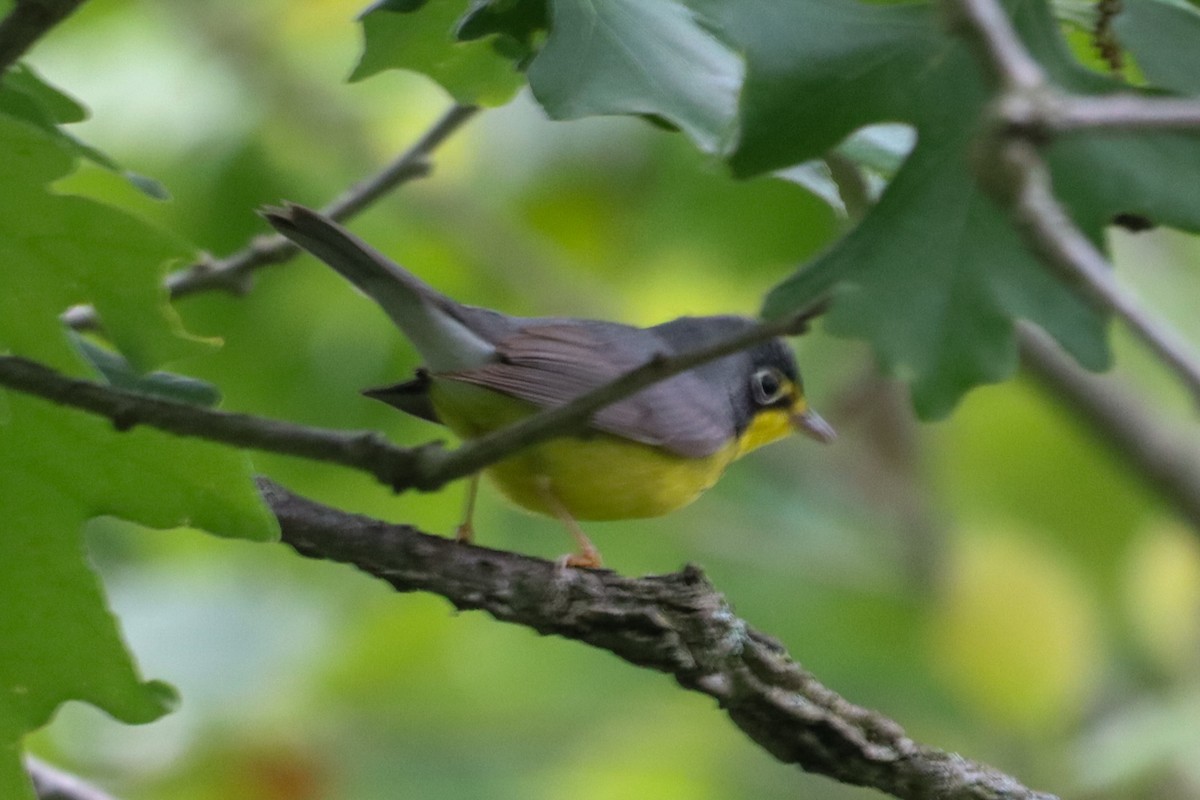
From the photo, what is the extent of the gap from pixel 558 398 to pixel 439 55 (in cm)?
105

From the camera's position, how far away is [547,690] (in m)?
7.14

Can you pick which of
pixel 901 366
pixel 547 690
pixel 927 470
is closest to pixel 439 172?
pixel 547 690

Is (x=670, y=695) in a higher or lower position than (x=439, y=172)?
lower

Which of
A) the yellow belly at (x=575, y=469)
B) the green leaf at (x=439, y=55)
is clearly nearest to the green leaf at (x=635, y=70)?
the green leaf at (x=439, y=55)

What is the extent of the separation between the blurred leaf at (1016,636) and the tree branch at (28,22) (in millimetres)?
5645

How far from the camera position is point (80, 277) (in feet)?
6.87

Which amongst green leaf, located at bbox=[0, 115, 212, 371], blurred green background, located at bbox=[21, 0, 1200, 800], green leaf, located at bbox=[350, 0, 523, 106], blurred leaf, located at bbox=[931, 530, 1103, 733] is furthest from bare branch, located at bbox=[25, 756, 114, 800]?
blurred leaf, located at bbox=[931, 530, 1103, 733]

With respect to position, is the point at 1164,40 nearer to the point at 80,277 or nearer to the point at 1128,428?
the point at 80,277

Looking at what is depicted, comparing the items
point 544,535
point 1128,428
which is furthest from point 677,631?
point 544,535

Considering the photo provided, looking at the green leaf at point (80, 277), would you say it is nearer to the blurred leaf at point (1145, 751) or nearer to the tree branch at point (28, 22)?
the tree branch at point (28, 22)

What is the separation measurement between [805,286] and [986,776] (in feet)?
4.05

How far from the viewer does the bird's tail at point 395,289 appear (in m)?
2.90

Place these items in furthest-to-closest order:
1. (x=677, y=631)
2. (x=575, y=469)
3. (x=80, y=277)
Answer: (x=575, y=469), (x=677, y=631), (x=80, y=277)

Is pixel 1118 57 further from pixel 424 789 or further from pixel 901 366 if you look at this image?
pixel 424 789
